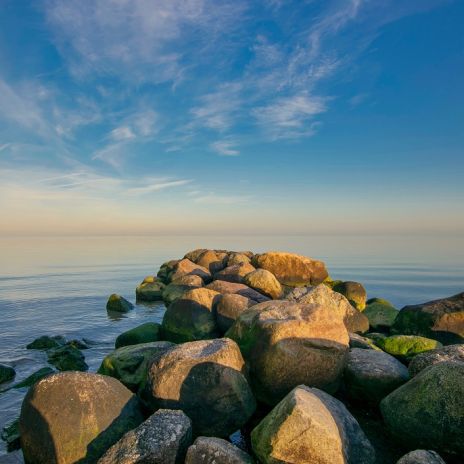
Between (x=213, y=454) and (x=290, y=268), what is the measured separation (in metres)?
19.9

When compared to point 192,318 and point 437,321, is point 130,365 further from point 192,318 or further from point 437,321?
point 437,321

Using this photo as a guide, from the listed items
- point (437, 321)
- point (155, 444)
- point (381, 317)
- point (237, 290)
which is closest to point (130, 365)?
point (155, 444)

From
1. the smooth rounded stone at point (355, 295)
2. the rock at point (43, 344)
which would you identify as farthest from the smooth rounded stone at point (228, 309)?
the smooth rounded stone at point (355, 295)

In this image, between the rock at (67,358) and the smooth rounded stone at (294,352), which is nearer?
the smooth rounded stone at (294,352)

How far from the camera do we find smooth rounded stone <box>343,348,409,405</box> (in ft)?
23.3

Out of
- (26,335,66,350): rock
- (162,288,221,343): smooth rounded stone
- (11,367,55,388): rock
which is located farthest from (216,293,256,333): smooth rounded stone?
(26,335,66,350): rock

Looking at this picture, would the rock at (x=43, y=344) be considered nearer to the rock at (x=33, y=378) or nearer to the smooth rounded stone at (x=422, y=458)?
the rock at (x=33, y=378)

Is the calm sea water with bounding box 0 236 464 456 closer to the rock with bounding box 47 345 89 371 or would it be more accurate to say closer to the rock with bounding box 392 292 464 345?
the rock with bounding box 47 345 89 371

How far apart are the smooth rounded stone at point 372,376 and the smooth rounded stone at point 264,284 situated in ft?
28.1

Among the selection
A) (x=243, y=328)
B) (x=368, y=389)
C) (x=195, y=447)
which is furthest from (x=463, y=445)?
(x=243, y=328)

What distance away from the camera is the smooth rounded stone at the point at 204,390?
260 inches

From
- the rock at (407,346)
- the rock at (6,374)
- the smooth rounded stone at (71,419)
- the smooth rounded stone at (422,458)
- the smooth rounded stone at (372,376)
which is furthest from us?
the rock at (6,374)

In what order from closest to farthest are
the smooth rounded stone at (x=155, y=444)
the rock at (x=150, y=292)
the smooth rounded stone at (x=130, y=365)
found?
the smooth rounded stone at (x=155, y=444), the smooth rounded stone at (x=130, y=365), the rock at (x=150, y=292)

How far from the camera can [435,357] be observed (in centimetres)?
722
